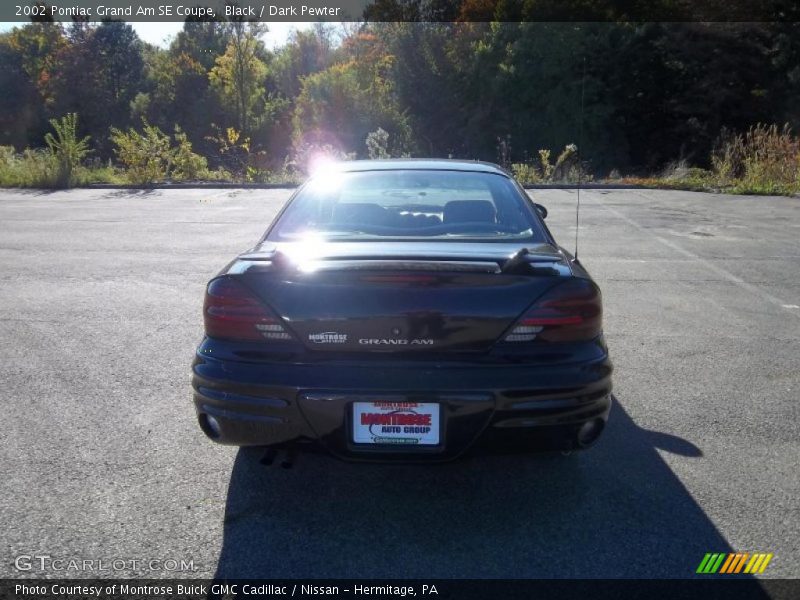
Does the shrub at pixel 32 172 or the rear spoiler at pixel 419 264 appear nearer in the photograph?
the rear spoiler at pixel 419 264

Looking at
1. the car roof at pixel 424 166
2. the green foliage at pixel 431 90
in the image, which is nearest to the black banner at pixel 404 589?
the car roof at pixel 424 166

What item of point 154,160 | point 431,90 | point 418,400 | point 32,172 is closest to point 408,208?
point 418,400

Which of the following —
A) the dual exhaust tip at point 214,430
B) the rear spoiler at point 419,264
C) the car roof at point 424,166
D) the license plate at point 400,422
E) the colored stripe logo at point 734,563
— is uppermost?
the car roof at point 424,166

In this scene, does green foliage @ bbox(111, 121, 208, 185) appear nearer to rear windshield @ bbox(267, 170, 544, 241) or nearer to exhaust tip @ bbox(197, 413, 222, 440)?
rear windshield @ bbox(267, 170, 544, 241)

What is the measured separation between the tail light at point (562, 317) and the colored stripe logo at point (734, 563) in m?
0.98

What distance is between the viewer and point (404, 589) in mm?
2713

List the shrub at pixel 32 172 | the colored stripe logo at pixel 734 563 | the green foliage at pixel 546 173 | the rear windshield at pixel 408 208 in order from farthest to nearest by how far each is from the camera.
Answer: the green foliage at pixel 546 173
the shrub at pixel 32 172
the rear windshield at pixel 408 208
the colored stripe logo at pixel 734 563

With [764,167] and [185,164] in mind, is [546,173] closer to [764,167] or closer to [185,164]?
[764,167]

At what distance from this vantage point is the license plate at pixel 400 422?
299 cm

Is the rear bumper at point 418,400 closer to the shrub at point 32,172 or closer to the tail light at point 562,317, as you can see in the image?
the tail light at point 562,317

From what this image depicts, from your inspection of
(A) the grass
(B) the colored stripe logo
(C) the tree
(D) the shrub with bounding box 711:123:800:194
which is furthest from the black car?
(C) the tree

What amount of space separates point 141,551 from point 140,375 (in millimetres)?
2324

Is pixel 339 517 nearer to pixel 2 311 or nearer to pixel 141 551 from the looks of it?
pixel 141 551

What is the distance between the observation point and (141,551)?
9.62ft
